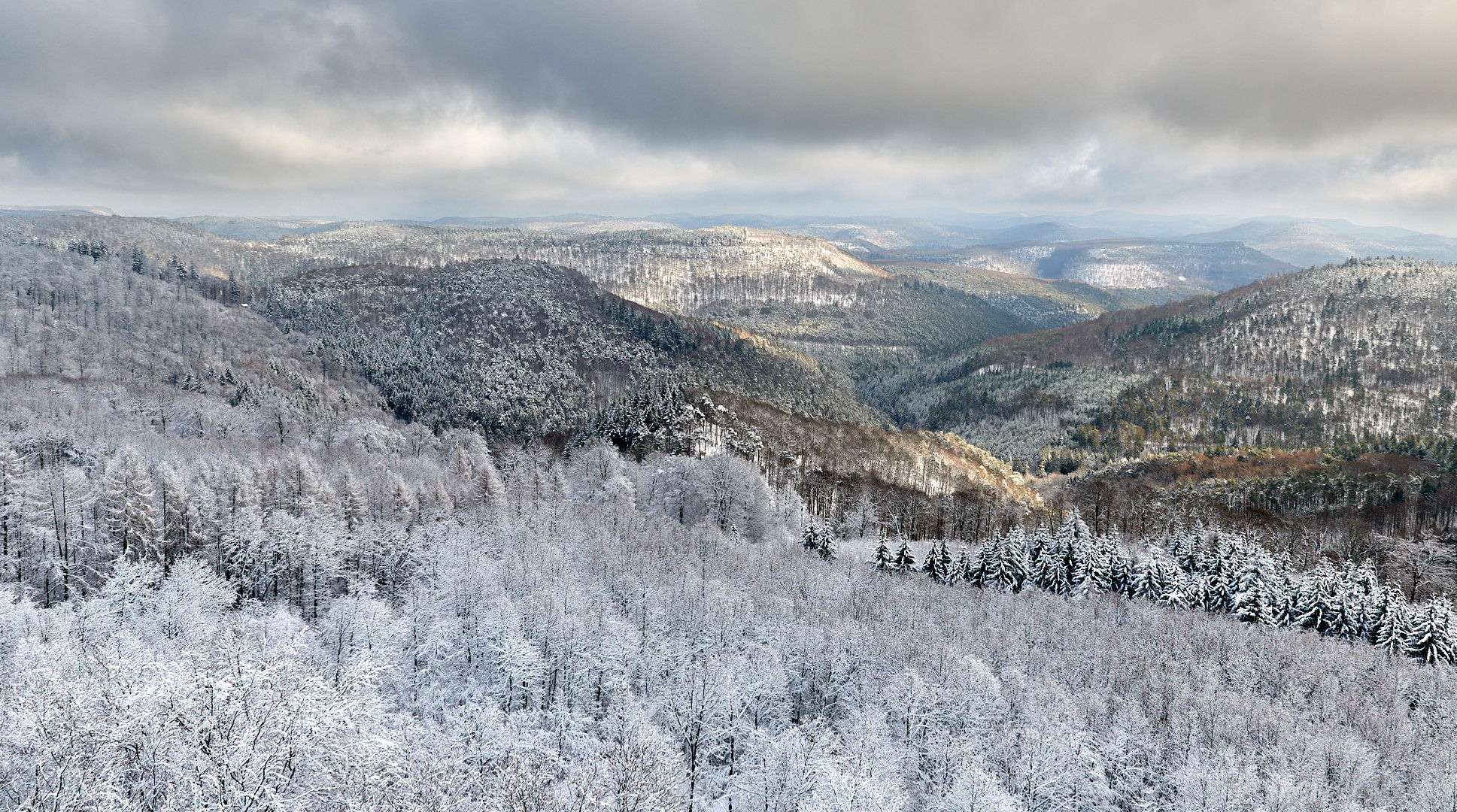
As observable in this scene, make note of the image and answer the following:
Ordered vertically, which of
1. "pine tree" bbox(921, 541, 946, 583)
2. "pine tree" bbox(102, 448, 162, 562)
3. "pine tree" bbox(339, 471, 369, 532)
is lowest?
"pine tree" bbox(921, 541, 946, 583)

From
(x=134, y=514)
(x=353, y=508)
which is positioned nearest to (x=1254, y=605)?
(x=353, y=508)

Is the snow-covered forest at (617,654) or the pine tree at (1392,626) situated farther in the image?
the pine tree at (1392,626)

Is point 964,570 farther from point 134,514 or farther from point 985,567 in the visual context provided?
point 134,514

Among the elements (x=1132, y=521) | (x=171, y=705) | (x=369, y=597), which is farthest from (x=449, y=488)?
(x=1132, y=521)

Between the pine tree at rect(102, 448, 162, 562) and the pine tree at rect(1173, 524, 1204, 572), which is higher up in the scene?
the pine tree at rect(102, 448, 162, 562)

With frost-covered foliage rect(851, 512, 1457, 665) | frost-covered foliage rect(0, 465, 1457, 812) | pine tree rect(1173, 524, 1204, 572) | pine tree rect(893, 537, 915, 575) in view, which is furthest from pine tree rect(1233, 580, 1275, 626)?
pine tree rect(893, 537, 915, 575)

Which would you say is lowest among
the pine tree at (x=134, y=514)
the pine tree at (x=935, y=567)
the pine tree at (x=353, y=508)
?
the pine tree at (x=935, y=567)

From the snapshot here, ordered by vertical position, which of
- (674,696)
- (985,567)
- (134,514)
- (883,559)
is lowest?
(883,559)

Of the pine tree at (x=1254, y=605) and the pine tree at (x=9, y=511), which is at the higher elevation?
the pine tree at (x=9, y=511)

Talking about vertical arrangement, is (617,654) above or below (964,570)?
above

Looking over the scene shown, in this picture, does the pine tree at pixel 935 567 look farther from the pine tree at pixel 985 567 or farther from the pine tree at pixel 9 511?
the pine tree at pixel 9 511

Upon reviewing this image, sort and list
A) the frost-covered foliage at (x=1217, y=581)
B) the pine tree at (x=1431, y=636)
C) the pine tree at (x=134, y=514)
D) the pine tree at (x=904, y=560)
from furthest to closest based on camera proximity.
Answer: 1. the pine tree at (x=904, y=560)
2. the frost-covered foliage at (x=1217, y=581)
3. the pine tree at (x=1431, y=636)
4. the pine tree at (x=134, y=514)

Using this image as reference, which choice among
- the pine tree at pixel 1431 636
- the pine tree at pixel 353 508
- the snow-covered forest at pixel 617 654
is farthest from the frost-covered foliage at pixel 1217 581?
the pine tree at pixel 353 508

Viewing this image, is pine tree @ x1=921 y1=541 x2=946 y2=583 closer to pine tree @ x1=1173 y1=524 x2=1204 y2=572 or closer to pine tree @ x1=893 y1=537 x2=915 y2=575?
pine tree @ x1=893 y1=537 x2=915 y2=575
